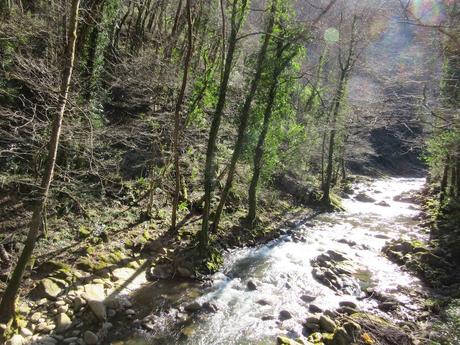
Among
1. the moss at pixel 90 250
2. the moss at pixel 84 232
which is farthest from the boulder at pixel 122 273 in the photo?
the moss at pixel 84 232

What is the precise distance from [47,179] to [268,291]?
246 inches

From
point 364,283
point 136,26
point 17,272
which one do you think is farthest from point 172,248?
point 136,26

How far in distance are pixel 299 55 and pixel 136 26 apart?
9.60m

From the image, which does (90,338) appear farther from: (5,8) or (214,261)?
(5,8)

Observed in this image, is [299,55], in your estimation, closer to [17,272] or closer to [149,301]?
[149,301]

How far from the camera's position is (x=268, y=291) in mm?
9648

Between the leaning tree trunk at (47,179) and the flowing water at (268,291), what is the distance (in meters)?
2.19

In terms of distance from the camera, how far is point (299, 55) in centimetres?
1391

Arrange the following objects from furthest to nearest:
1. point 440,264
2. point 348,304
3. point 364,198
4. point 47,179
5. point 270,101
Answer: point 364,198, point 270,101, point 440,264, point 348,304, point 47,179

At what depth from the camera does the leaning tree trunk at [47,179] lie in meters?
5.85

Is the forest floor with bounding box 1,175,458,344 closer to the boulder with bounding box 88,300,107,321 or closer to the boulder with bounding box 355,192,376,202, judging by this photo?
the boulder with bounding box 88,300,107,321

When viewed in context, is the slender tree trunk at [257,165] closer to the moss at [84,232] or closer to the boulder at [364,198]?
the moss at [84,232]

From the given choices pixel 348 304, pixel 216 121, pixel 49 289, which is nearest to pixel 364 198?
pixel 348 304

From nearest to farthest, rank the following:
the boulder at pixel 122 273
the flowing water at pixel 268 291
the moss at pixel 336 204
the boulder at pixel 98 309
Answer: the boulder at pixel 98 309
the flowing water at pixel 268 291
the boulder at pixel 122 273
the moss at pixel 336 204
